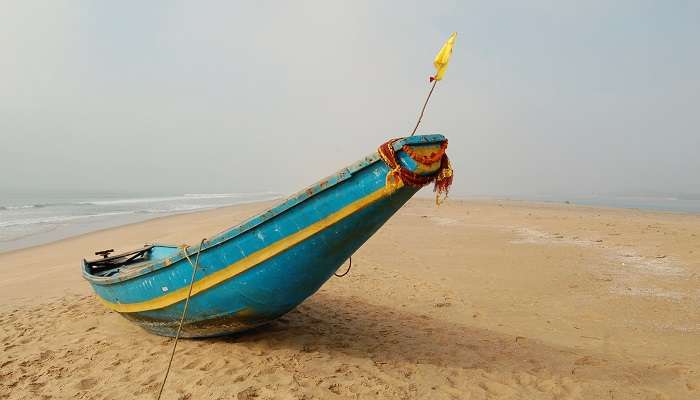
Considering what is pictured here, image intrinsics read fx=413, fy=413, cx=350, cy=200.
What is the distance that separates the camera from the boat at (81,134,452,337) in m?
3.43

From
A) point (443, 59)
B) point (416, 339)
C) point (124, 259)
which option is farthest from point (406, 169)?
point (124, 259)

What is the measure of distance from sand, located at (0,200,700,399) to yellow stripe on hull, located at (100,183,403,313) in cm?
61

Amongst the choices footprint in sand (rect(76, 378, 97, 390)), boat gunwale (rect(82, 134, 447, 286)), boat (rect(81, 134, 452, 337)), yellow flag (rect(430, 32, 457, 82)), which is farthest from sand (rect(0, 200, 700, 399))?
yellow flag (rect(430, 32, 457, 82))

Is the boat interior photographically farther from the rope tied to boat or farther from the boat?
the rope tied to boat

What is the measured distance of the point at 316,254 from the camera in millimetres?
3818

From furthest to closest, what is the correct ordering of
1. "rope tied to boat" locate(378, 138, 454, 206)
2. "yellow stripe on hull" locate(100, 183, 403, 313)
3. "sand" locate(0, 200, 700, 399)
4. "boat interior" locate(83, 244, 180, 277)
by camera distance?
"boat interior" locate(83, 244, 180, 277) → "sand" locate(0, 200, 700, 399) → "yellow stripe on hull" locate(100, 183, 403, 313) → "rope tied to boat" locate(378, 138, 454, 206)

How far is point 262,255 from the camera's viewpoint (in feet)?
12.7

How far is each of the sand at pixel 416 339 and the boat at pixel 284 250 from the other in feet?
1.72

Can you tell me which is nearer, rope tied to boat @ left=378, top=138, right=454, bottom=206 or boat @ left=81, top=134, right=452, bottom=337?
rope tied to boat @ left=378, top=138, right=454, bottom=206

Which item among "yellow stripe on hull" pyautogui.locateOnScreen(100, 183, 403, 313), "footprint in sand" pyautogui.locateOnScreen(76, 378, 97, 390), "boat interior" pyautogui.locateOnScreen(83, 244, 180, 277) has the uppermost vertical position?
"yellow stripe on hull" pyautogui.locateOnScreen(100, 183, 403, 313)

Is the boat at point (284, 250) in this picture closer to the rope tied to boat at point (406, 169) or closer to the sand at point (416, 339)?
the rope tied to boat at point (406, 169)

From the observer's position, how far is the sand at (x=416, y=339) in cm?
376

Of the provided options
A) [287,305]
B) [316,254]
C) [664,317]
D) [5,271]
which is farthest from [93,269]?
[664,317]

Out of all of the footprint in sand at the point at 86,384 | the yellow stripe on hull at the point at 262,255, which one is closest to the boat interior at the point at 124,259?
the yellow stripe on hull at the point at 262,255
